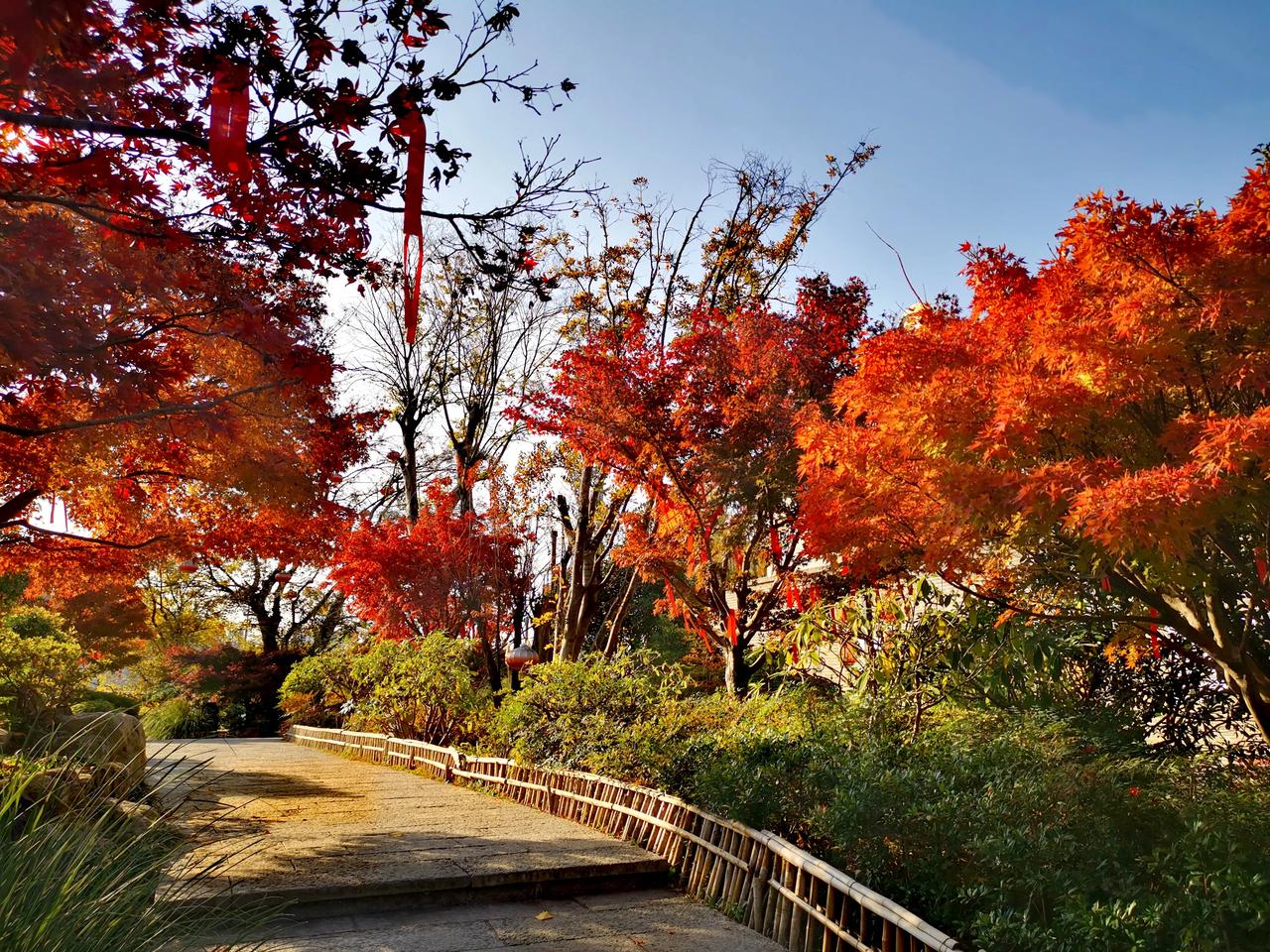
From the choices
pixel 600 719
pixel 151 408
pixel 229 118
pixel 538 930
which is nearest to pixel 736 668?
pixel 600 719

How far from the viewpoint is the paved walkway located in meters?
3.93

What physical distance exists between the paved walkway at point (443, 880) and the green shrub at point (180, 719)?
770cm

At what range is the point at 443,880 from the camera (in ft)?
14.6

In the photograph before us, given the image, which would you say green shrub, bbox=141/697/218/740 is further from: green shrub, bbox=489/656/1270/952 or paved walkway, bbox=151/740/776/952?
green shrub, bbox=489/656/1270/952

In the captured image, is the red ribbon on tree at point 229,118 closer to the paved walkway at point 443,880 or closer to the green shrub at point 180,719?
the paved walkway at point 443,880

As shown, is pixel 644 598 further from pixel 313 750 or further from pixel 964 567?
pixel 964 567

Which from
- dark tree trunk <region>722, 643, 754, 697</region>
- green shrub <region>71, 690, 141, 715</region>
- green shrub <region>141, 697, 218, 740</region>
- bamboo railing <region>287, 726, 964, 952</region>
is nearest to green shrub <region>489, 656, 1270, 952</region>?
bamboo railing <region>287, 726, 964, 952</region>

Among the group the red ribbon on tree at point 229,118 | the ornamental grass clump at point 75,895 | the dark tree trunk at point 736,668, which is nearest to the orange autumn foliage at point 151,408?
the red ribbon on tree at point 229,118

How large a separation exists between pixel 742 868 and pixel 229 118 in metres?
3.98

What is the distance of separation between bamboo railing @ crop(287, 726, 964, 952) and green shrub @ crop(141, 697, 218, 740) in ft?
26.5

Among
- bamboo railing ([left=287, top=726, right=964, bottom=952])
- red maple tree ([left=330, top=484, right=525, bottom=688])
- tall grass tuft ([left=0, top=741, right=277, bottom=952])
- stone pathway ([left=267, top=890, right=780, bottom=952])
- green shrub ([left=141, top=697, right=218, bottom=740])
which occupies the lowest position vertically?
green shrub ([left=141, top=697, right=218, bottom=740])

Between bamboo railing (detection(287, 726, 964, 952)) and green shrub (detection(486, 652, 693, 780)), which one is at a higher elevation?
green shrub (detection(486, 652, 693, 780))

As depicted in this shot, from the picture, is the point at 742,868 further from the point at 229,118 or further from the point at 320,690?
the point at 320,690

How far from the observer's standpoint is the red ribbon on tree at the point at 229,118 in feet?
11.1
